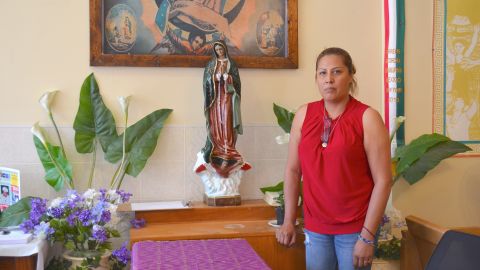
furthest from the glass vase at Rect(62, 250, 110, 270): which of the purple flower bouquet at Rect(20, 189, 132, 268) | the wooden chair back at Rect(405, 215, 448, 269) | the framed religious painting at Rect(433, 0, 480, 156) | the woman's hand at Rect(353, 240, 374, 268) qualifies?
the framed religious painting at Rect(433, 0, 480, 156)

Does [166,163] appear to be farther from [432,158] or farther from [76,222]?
[432,158]

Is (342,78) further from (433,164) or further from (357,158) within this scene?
(433,164)

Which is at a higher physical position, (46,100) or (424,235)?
(46,100)

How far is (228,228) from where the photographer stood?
104 inches

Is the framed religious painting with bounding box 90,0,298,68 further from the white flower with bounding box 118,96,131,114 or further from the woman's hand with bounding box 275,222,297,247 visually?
the woman's hand with bounding box 275,222,297,247

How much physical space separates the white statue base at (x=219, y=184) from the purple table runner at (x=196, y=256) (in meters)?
0.66

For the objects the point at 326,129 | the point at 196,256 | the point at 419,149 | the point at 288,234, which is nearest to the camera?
the point at 196,256

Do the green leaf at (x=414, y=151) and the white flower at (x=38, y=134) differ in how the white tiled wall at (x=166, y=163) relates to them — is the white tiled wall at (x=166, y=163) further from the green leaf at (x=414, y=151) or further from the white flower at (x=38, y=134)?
the green leaf at (x=414, y=151)

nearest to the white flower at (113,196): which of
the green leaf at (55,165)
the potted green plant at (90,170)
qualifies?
the potted green plant at (90,170)

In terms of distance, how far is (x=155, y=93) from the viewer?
2992 millimetres

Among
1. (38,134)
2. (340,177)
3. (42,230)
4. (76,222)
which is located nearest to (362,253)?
(340,177)

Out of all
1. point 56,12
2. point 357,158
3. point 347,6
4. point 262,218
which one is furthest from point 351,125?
point 56,12

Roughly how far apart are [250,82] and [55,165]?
4.10 ft

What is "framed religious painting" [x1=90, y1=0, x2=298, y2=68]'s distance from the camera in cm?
292
